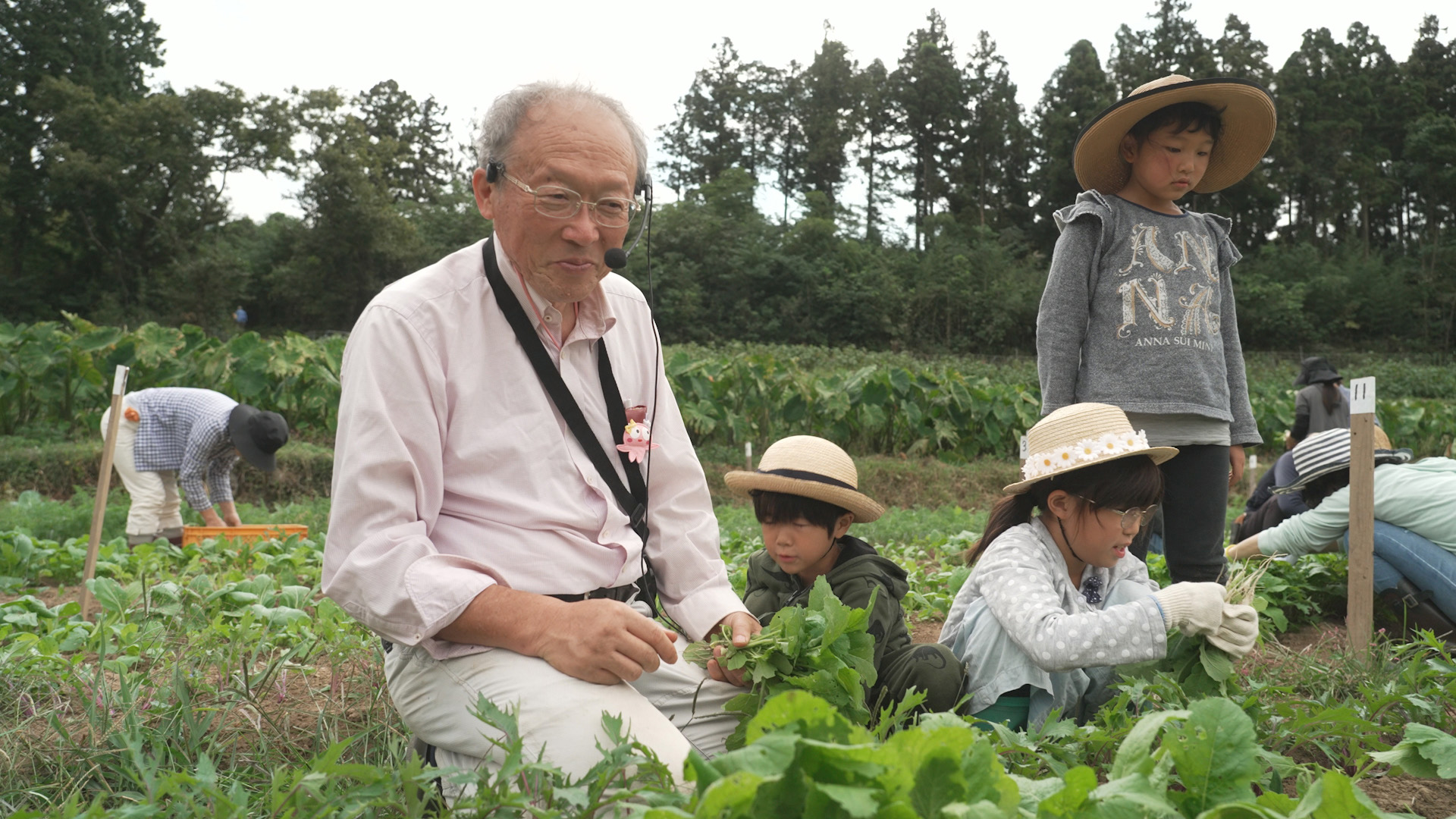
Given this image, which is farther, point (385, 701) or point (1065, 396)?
point (1065, 396)

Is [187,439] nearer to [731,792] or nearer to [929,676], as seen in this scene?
[929,676]

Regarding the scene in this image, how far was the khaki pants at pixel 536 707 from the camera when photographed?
1711 millimetres

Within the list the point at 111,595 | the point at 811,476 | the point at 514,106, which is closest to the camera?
the point at 514,106

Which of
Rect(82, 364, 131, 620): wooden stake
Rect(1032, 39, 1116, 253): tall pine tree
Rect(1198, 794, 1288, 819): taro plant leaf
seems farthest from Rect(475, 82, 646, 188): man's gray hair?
Rect(1032, 39, 1116, 253): tall pine tree

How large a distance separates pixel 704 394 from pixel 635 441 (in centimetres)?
923

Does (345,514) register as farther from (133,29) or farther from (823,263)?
(133,29)

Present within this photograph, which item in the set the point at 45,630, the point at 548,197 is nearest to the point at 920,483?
the point at 45,630

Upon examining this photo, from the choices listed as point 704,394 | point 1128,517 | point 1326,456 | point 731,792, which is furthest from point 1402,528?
point 704,394

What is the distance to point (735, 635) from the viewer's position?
207 cm

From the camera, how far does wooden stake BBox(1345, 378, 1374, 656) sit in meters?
3.26

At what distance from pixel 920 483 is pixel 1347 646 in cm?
723

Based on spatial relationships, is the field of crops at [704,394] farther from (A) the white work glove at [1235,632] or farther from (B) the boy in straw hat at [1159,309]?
(A) the white work glove at [1235,632]

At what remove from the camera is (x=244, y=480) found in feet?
30.9

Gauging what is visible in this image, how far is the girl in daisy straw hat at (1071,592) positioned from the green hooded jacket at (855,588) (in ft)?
0.55
